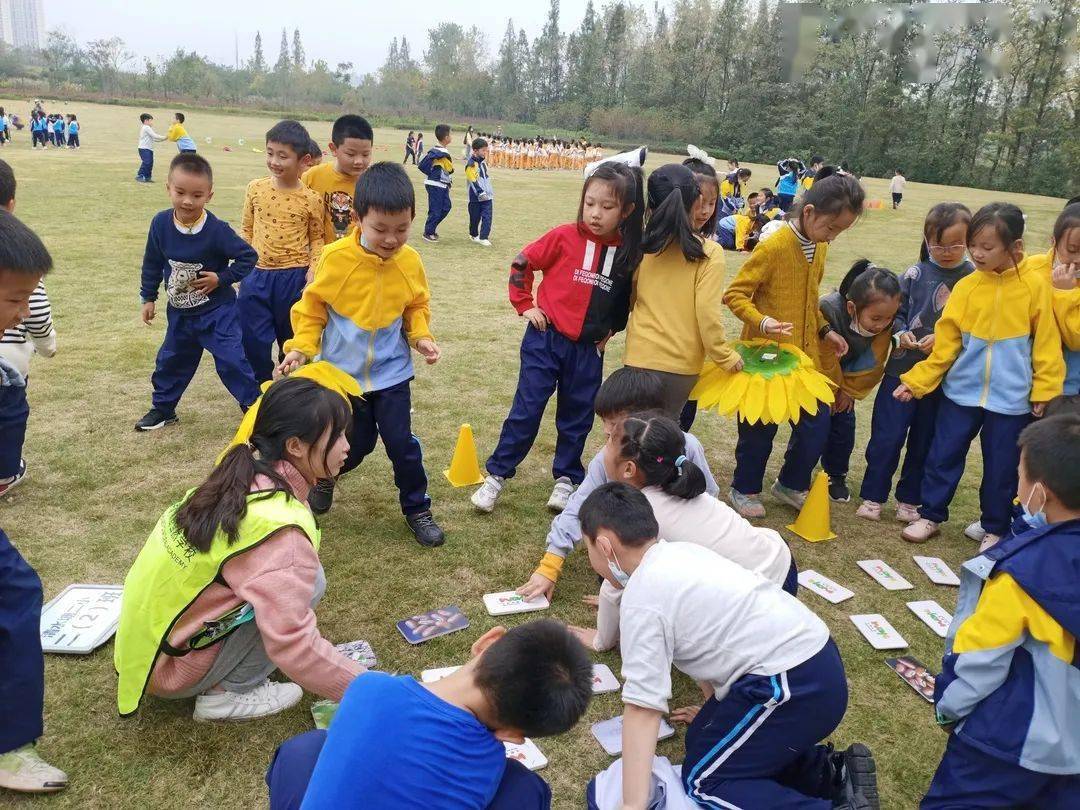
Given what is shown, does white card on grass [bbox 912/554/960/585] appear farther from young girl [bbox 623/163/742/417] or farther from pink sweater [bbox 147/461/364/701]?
pink sweater [bbox 147/461/364/701]

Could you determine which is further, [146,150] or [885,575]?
[146,150]

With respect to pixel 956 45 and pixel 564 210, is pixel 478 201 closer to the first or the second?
pixel 564 210

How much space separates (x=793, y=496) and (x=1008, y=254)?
5.30 ft

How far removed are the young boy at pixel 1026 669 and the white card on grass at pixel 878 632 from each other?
39.9 inches

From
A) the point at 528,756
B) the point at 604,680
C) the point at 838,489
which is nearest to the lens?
the point at 528,756

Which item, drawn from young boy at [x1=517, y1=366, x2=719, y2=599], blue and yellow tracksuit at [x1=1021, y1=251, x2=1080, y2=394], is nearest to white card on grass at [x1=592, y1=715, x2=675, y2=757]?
young boy at [x1=517, y1=366, x2=719, y2=599]

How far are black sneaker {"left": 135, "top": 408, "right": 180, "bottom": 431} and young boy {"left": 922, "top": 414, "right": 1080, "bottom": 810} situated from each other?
4227 mm

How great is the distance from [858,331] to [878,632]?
1.69m

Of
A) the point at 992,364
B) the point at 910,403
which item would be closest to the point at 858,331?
the point at 910,403

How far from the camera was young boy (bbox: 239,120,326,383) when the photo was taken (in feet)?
14.8

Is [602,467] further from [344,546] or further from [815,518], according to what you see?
[815,518]

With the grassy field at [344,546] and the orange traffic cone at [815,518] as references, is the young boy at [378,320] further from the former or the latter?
the orange traffic cone at [815,518]

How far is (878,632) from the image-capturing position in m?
3.14

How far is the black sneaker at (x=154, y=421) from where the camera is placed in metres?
4.45
